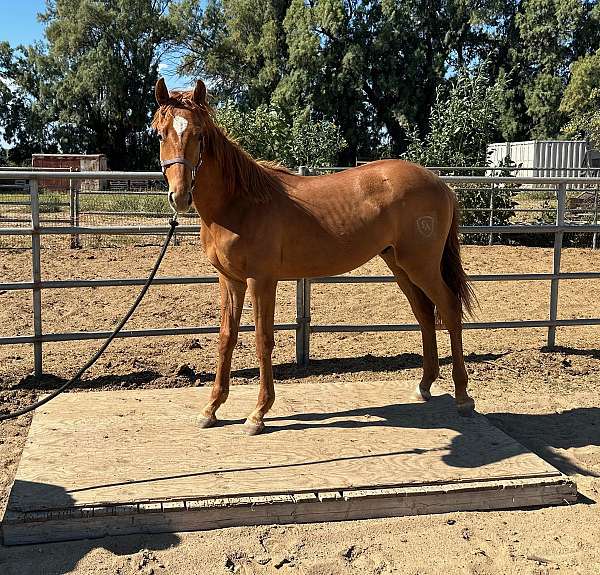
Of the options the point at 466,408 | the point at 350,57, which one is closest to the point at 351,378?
the point at 466,408

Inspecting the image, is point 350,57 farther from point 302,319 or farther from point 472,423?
point 472,423

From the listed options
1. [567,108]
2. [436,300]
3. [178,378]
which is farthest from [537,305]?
[567,108]

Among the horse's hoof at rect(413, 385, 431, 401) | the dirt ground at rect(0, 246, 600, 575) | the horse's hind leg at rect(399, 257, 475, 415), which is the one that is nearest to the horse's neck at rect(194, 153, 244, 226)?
the horse's hind leg at rect(399, 257, 475, 415)

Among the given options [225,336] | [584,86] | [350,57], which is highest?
[350,57]

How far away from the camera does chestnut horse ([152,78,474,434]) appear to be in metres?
3.21

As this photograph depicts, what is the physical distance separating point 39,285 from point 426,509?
10.4 feet

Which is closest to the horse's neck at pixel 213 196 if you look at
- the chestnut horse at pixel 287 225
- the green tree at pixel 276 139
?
the chestnut horse at pixel 287 225

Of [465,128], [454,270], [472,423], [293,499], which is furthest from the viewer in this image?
[465,128]

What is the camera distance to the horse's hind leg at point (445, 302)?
3766 millimetres

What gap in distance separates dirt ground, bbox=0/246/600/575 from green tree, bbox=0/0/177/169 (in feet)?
84.0

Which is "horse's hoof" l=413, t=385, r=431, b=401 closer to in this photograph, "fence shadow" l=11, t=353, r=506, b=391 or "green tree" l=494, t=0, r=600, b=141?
"fence shadow" l=11, t=353, r=506, b=391

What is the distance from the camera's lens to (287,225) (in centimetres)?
349

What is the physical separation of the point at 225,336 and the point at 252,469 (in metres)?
0.84

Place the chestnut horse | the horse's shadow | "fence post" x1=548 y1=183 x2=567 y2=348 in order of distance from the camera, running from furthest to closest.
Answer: "fence post" x1=548 y1=183 x2=567 y2=348 < the horse's shadow < the chestnut horse
